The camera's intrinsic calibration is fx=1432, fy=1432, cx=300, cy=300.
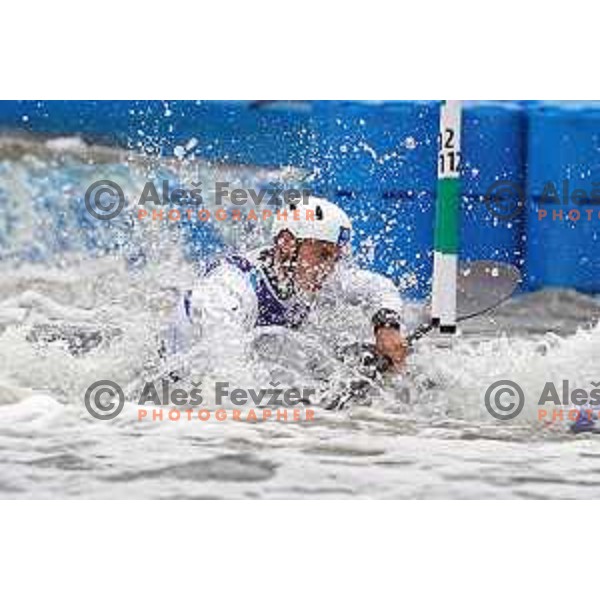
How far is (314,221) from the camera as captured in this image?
237 cm

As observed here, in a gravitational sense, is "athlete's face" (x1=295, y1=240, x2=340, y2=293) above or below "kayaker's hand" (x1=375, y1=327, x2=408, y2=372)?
above

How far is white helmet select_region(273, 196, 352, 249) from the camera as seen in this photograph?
2.36m

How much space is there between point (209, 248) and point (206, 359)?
0.18 m

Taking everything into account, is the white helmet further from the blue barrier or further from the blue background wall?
the blue barrier

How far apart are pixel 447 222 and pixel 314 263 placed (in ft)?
0.76

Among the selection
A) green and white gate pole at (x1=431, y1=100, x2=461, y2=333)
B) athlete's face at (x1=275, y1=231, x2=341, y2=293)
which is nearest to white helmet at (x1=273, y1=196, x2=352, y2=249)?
athlete's face at (x1=275, y1=231, x2=341, y2=293)

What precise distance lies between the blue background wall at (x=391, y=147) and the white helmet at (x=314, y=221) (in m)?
0.02

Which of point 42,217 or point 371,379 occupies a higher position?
A: point 42,217

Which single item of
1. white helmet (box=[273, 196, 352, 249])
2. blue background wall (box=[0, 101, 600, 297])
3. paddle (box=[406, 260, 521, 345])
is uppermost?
blue background wall (box=[0, 101, 600, 297])

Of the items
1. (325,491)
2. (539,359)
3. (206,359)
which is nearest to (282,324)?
(206,359)

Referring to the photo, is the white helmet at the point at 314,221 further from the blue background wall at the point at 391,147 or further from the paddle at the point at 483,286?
the paddle at the point at 483,286

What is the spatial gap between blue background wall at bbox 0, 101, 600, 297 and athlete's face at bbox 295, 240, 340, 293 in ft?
0.22

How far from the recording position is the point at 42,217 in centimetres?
236

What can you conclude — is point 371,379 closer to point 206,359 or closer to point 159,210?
point 206,359
